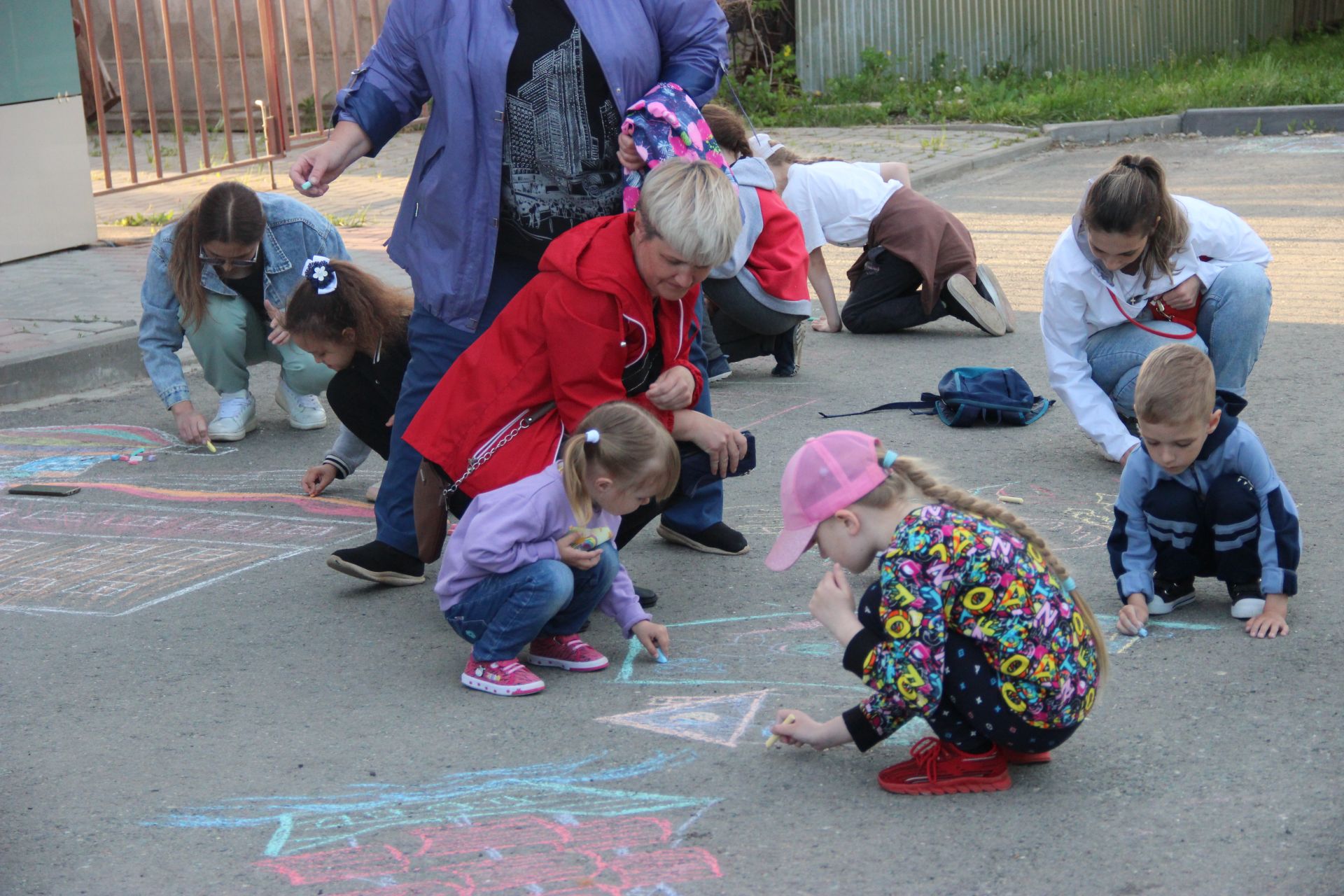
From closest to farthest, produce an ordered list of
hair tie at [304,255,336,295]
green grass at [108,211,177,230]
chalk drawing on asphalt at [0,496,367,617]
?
chalk drawing on asphalt at [0,496,367,617] → hair tie at [304,255,336,295] → green grass at [108,211,177,230]

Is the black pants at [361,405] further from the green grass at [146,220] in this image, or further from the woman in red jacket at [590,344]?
the green grass at [146,220]

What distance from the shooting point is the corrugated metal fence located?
1390 centimetres

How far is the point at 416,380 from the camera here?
3.78 m

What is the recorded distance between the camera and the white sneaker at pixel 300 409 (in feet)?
17.9

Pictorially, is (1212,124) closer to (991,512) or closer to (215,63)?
(215,63)

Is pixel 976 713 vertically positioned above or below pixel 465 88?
below

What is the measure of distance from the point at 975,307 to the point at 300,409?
9.46 feet

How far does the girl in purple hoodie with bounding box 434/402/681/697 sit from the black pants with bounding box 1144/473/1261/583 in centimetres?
116

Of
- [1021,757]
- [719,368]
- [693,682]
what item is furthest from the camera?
[719,368]

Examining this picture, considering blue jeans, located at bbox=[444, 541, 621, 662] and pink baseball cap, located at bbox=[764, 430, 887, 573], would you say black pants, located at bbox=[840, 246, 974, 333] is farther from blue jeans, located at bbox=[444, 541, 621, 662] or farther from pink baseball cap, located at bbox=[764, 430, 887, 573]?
pink baseball cap, located at bbox=[764, 430, 887, 573]

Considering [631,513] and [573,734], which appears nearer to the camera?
[573,734]

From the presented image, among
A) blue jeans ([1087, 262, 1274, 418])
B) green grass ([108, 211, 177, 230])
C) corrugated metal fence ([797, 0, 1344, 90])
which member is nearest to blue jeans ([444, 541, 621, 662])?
blue jeans ([1087, 262, 1274, 418])

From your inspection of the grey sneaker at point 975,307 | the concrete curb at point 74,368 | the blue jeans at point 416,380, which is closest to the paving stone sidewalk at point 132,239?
the concrete curb at point 74,368

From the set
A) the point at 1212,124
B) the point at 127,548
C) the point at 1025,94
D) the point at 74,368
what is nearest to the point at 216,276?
→ the point at 74,368
